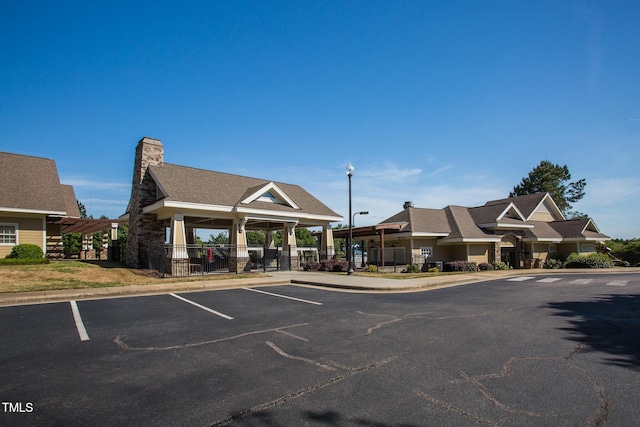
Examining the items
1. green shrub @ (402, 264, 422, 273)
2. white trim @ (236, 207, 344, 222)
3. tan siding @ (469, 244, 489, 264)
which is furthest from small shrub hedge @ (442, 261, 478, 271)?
white trim @ (236, 207, 344, 222)

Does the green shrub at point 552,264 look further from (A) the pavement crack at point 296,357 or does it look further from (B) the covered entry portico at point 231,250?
(A) the pavement crack at point 296,357

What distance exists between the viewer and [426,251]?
103 feet

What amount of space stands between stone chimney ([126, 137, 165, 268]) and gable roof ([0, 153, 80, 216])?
3.99m

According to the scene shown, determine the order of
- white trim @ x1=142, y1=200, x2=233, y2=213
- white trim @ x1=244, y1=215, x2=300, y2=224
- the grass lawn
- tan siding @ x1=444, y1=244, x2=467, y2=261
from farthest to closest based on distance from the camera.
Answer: tan siding @ x1=444, y1=244, x2=467, y2=261 < white trim @ x1=244, y1=215, x2=300, y2=224 < white trim @ x1=142, y1=200, x2=233, y2=213 < the grass lawn

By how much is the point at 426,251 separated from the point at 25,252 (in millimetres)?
27961

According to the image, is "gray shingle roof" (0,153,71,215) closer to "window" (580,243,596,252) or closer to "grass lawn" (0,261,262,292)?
"grass lawn" (0,261,262,292)

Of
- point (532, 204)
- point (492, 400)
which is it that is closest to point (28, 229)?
point (492, 400)

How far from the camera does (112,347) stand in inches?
239

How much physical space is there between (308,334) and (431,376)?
2.78 meters

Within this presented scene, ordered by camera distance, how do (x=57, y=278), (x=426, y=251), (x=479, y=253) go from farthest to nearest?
(x=479, y=253)
(x=426, y=251)
(x=57, y=278)

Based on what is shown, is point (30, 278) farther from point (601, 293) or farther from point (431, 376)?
point (601, 293)

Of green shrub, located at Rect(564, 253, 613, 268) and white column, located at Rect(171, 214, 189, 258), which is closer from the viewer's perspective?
white column, located at Rect(171, 214, 189, 258)

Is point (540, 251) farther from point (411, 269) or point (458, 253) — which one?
point (411, 269)

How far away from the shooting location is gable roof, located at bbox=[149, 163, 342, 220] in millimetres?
22078
